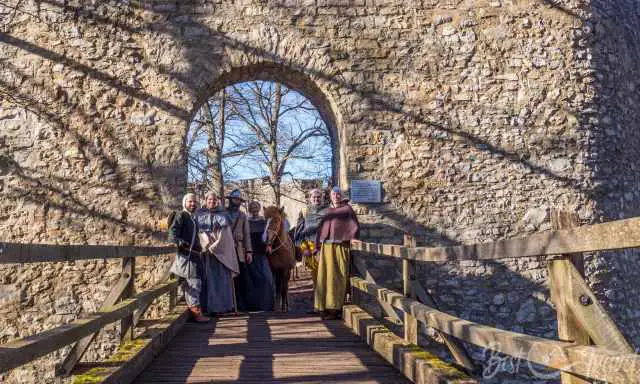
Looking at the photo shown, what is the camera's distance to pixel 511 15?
8.00m

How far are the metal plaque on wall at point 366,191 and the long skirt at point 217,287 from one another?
1.79m

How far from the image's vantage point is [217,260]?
6.82 meters

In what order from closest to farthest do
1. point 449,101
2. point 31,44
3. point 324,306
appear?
point 324,306, point 31,44, point 449,101

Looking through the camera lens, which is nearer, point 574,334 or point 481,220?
point 574,334

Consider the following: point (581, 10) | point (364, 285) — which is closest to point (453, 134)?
point (581, 10)

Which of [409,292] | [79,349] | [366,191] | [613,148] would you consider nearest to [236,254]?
[366,191]

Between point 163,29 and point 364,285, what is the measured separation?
3984 millimetres

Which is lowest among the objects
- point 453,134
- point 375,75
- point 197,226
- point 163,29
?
point 197,226

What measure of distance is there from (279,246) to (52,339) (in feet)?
16.7

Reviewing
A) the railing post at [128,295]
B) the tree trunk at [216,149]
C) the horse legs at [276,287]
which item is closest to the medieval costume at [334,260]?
the horse legs at [276,287]

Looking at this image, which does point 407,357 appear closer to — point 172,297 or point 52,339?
point 52,339

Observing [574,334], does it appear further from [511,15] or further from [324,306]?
[511,15]

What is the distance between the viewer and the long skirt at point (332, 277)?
21.1 ft

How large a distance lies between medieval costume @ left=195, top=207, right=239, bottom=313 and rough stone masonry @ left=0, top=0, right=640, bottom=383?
92 cm
